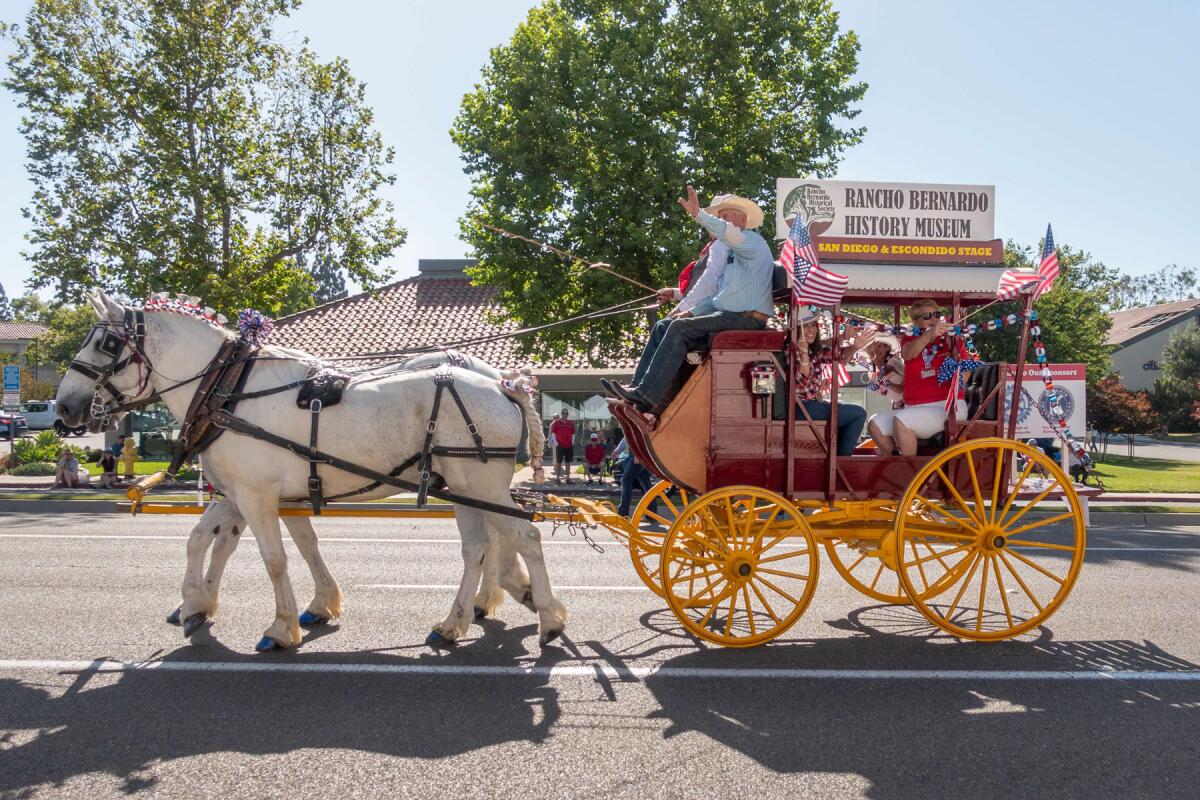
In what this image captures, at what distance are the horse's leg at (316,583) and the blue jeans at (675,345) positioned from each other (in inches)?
102

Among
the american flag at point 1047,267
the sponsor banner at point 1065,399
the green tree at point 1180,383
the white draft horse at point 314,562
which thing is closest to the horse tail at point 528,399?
the white draft horse at point 314,562

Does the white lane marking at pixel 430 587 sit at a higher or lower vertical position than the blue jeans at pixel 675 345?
lower

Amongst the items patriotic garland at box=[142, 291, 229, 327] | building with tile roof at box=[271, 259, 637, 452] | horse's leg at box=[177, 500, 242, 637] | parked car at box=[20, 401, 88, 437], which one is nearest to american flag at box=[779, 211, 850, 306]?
patriotic garland at box=[142, 291, 229, 327]

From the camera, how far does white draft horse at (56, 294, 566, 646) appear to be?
575cm

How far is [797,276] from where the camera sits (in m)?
5.61

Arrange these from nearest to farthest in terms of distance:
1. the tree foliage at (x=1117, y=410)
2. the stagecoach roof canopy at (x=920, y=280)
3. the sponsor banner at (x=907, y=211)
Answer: the stagecoach roof canopy at (x=920, y=280), the sponsor banner at (x=907, y=211), the tree foliage at (x=1117, y=410)

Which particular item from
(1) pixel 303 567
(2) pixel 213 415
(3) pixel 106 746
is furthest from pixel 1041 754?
(1) pixel 303 567

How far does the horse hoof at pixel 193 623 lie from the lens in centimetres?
576

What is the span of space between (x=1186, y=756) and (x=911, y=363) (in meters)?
3.06

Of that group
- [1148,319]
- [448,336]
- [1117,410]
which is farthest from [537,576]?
[1148,319]

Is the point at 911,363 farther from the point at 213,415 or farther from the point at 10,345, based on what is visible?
the point at 10,345

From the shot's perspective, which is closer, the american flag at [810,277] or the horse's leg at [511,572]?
the american flag at [810,277]

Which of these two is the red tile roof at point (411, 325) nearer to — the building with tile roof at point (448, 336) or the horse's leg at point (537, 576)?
the building with tile roof at point (448, 336)

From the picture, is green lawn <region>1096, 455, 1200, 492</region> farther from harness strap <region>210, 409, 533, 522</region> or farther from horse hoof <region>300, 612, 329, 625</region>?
horse hoof <region>300, 612, 329, 625</region>
